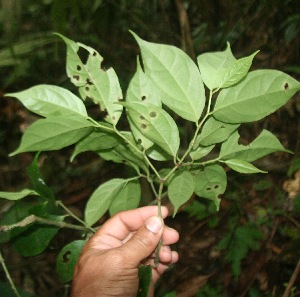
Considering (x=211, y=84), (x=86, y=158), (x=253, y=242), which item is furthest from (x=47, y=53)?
(x=211, y=84)

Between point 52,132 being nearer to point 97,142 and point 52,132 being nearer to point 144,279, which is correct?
point 97,142

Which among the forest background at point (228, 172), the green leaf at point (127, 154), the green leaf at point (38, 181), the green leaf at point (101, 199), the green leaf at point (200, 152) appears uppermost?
the green leaf at point (200, 152)

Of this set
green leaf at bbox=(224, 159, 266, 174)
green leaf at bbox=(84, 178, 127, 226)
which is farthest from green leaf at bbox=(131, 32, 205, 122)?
green leaf at bbox=(84, 178, 127, 226)

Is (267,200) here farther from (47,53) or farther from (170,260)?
(47,53)

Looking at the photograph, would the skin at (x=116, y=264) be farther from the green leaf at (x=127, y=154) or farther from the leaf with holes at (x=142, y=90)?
the leaf with holes at (x=142, y=90)

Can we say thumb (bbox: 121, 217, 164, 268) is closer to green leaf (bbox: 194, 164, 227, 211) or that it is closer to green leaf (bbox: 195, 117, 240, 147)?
green leaf (bbox: 194, 164, 227, 211)

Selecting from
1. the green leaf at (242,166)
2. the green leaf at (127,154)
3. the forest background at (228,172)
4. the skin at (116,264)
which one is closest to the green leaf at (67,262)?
the skin at (116,264)
